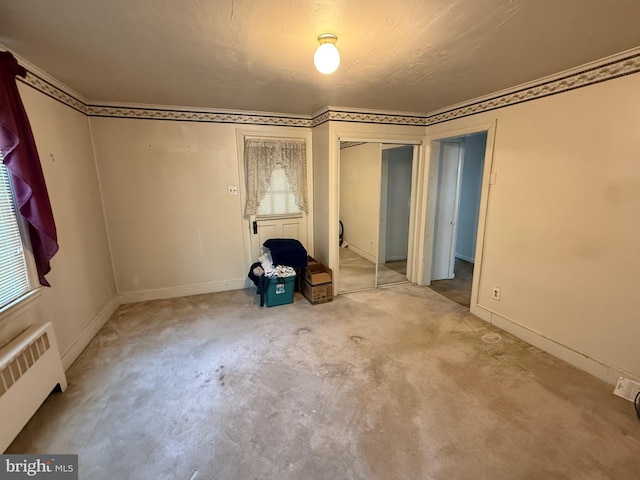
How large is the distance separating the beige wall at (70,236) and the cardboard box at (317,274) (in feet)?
7.56

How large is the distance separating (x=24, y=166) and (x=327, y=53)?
2.01 m

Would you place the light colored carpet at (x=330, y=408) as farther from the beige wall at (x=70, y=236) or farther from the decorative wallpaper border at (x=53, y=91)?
the decorative wallpaper border at (x=53, y=91)

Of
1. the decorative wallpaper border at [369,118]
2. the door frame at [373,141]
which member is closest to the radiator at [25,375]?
the door frame at [373,141]

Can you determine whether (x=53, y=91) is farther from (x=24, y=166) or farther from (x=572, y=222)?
(x=572, y=222)

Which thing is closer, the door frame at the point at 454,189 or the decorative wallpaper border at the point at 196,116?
the decorative wallpaper border at the point at 196,116

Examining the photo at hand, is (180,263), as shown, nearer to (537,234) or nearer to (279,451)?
(279,451)

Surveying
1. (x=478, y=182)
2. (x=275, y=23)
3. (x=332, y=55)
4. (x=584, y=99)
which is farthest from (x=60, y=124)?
(x=478, y=182)

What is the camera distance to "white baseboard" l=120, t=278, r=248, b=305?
12.2 ft

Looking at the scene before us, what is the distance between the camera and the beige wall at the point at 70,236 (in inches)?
88.0

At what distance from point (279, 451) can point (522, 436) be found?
1480mm

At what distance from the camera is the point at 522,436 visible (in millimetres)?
1781

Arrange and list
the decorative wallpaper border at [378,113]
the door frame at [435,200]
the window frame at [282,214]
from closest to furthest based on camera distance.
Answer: the decorative wallpaper border at [378,113] → the door frame at [435,200] → the window frame at [282,214]

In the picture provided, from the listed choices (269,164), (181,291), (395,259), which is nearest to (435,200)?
(395,259)

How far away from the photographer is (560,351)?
2.55 meters
